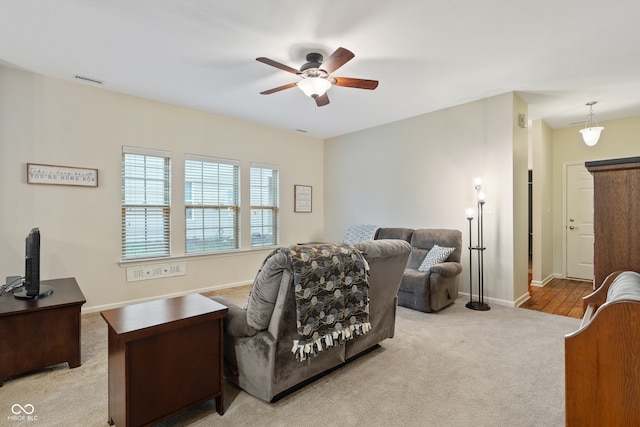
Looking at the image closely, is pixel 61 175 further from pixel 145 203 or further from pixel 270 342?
pixel 270 342

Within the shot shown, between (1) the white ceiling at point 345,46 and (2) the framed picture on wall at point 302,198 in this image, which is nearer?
(1) the white ceiling at point 345,46

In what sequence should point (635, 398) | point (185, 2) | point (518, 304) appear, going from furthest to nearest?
1. point (518, 304)
2. point (185, 2)
3. point (635, 398)

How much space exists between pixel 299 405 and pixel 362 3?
9.18ft

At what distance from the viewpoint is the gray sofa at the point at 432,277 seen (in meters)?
3.80

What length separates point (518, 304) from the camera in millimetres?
4125

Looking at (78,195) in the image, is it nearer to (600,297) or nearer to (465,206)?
(600,297)

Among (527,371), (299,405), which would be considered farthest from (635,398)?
(527,371)

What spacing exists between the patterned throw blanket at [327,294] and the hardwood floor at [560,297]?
10.1 feet

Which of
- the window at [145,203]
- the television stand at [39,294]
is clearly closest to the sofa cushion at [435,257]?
the window at [145,203]

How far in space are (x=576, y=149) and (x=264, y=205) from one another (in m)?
5.58

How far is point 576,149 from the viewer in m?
5.49

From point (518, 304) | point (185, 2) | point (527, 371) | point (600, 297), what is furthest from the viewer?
point (518, 304)

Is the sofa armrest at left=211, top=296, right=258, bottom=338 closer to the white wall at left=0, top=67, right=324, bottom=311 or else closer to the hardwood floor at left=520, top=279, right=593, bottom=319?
the white wall at left=0, top=67, right=324, bottom=311

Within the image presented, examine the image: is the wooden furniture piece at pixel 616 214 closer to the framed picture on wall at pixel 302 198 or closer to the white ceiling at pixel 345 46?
the white ceiling at pixel 345 46
